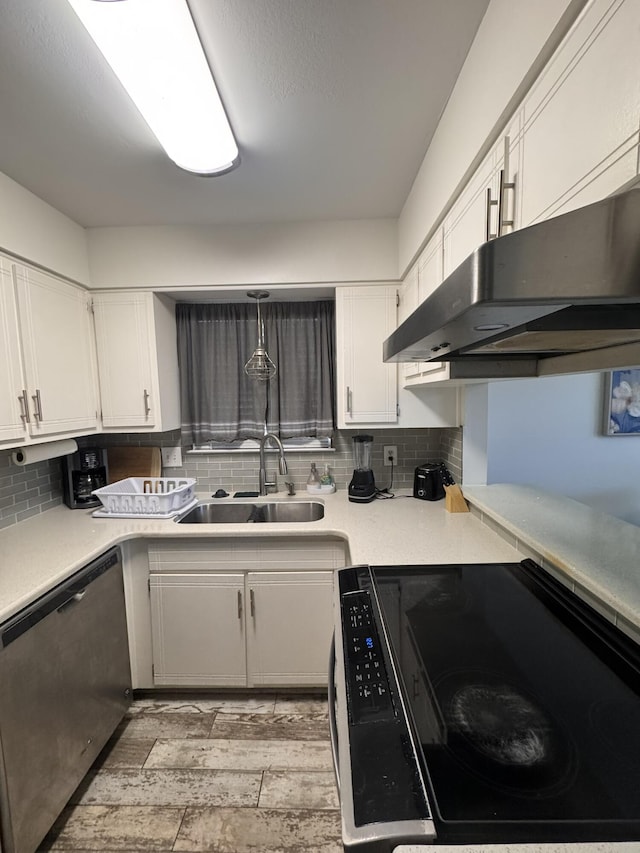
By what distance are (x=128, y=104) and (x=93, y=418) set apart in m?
1.48

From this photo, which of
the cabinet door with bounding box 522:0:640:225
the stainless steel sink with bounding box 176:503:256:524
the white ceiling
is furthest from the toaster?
the cabinet door with bounding box 522:0:640:225

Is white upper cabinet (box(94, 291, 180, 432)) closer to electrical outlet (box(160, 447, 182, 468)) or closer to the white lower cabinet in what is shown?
electrical outlet (box(160, 447, 182, 468))

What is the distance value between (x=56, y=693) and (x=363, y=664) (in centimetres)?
120

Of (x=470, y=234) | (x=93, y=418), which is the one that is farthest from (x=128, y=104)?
(x=93, y=418)

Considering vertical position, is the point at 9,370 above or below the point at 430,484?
above

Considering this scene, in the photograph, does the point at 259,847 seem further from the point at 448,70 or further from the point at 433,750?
the point at 448,70

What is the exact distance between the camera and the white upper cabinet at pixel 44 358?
1.54 m

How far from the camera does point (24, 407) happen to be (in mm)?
1595

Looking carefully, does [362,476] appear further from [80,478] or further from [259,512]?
[80,478]

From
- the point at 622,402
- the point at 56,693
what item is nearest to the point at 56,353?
the point at 56,693

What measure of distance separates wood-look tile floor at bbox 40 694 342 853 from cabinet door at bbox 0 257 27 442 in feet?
4.77

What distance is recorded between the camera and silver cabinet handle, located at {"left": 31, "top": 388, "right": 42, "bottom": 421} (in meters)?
1.65

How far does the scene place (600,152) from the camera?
1.86ft

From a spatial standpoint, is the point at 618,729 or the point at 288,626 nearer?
the point at 618,729
